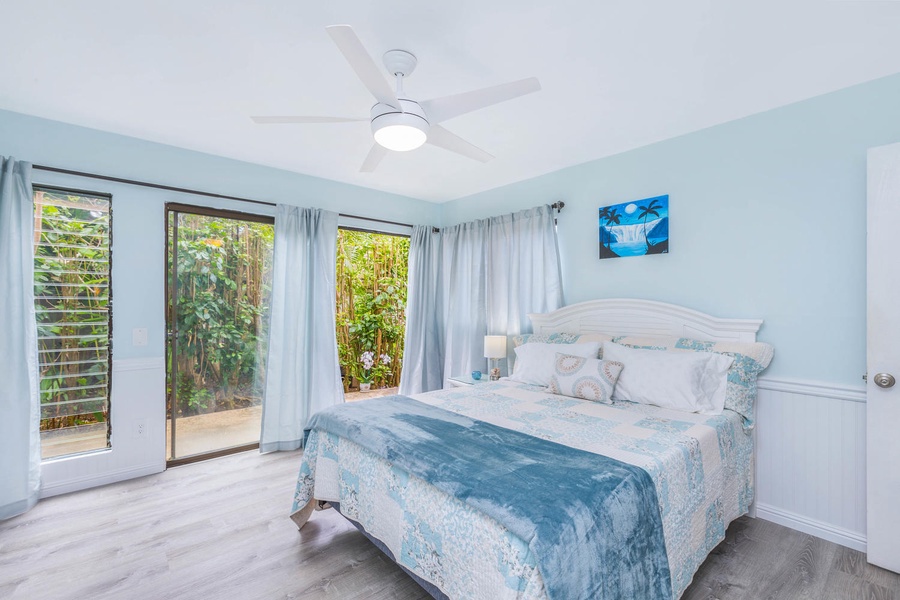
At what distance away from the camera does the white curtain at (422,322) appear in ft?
15.0

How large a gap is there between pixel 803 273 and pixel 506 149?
6.79ft

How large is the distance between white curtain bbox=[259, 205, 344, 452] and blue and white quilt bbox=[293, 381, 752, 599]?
4.46 ft

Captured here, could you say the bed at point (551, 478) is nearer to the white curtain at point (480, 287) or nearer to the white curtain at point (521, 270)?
the white curtain at point (521, 270)

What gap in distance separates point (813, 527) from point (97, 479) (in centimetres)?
455

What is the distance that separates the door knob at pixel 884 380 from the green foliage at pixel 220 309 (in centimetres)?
404

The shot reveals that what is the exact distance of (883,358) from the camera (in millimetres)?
2023

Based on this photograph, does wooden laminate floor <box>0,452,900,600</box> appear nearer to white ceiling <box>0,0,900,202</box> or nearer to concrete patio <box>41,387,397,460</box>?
concrete patio <box>41,387,397,460</box>

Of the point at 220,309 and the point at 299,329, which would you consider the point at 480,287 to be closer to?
the point at 299,329

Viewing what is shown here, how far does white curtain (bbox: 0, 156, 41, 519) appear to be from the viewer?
2.49 m

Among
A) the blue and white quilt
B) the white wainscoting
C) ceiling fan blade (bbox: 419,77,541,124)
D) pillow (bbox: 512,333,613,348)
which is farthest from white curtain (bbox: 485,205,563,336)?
ceiling fan blade (bbox: 419,77,541,124)

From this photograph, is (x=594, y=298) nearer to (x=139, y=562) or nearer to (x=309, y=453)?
(x=309, y=453)

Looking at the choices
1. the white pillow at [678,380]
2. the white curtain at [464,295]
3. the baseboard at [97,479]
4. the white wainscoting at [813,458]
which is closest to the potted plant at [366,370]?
the white curtain at [464,295]

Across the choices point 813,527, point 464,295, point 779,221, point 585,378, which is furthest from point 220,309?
point 813,527

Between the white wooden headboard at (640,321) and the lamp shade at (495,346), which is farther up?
the white wooden headboard at (640,321)
